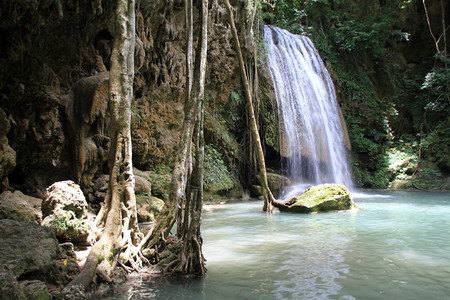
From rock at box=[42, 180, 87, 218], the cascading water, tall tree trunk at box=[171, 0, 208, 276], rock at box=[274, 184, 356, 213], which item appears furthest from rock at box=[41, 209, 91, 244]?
the cascading water

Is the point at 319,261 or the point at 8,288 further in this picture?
the point at 319,261

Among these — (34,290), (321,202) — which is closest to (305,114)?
(321,202)

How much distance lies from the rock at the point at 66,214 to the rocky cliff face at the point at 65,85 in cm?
137

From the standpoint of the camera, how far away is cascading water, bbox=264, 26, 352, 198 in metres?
14.8

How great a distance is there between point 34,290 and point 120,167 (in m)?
1.99

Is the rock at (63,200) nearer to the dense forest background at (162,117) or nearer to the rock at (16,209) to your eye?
the dense forest background at (162,117)

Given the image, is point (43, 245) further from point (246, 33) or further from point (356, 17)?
point (356, 17)

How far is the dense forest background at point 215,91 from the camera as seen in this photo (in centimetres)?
688

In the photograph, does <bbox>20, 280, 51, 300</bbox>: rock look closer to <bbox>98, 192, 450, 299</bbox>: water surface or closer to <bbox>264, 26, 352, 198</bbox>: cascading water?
<bbox>98, 192, 450, 299</bbox>: water surface

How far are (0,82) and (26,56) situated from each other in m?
0.72

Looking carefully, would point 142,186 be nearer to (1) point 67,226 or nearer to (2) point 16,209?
(2) point 16,209

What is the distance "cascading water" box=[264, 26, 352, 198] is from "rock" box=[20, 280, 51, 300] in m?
12.5

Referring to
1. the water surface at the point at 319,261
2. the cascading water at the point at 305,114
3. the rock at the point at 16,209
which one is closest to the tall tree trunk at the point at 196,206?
the water surface at the point at 319,261

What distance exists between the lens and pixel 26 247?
3.20 metres
